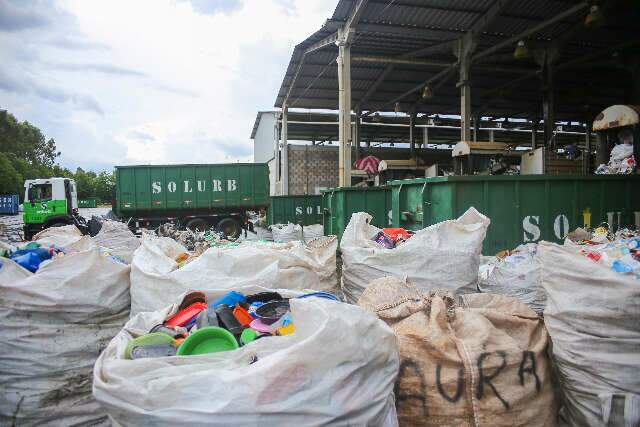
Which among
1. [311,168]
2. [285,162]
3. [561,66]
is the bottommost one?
[311,168]

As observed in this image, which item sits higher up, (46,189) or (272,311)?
(46,189)

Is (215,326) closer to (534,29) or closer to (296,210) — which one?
(534,29)

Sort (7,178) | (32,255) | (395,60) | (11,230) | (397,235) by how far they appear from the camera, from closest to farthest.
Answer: (32,255) < (397,235) < (395,60) < (11,230) < (7,178)

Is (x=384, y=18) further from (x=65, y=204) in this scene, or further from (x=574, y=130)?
(x=574, y=130)

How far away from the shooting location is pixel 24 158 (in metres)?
51.1

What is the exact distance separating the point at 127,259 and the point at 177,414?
2352mm

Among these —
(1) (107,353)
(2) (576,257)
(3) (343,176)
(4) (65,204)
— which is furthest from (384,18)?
(4) (65,204)

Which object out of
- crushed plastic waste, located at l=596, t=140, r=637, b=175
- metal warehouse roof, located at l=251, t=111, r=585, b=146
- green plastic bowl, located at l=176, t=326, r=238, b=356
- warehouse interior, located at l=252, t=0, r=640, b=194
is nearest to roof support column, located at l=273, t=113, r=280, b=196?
warehouse interior, located at l=252, t=0, r=640, b=194

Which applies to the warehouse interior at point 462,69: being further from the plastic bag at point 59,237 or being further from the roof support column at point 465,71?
the plastic bag at point 59,237

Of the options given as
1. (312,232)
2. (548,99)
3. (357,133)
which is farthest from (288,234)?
(357,133)

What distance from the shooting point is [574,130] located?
23375 millimetres

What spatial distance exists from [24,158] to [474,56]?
193 feet

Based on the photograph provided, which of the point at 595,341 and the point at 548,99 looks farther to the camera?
the point at 548,99

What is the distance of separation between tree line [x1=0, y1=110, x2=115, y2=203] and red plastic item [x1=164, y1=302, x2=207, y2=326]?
35.8 m
